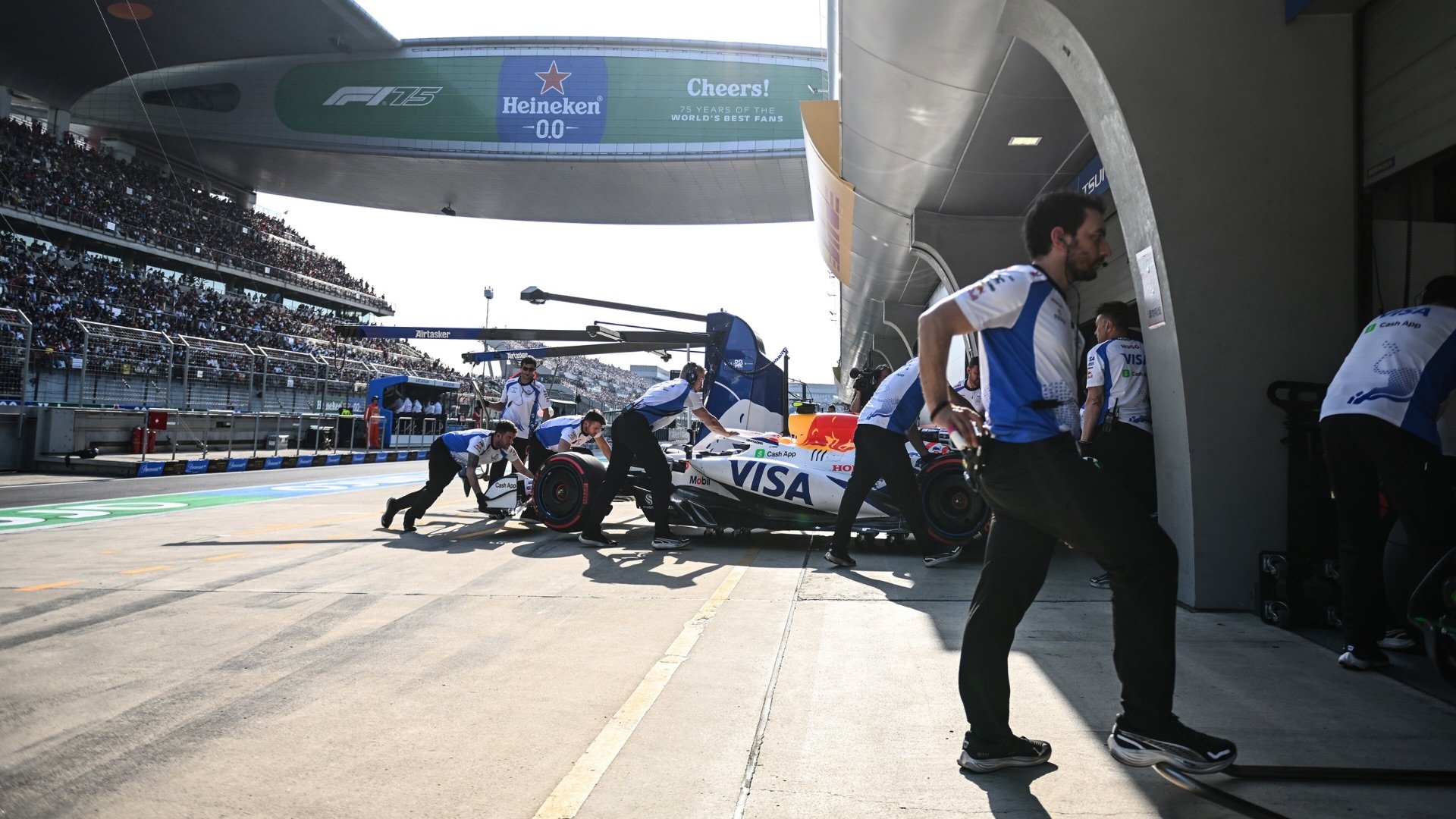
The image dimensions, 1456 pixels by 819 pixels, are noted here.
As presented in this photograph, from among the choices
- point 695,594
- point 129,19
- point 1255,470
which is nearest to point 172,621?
point 695,594

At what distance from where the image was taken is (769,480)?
7496 mm

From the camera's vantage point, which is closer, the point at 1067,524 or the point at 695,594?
the point at 1067,524

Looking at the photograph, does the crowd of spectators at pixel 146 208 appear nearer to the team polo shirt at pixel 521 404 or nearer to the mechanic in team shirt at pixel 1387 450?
the team polo shirt at pixel 521 404

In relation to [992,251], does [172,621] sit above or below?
below

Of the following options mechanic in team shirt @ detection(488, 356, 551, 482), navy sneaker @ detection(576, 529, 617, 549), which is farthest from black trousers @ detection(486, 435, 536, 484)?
navy sneaker @ detection(576, 529, 617, 549)

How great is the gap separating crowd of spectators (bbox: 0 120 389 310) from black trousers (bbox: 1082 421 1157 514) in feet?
127

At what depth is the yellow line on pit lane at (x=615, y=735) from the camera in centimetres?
236

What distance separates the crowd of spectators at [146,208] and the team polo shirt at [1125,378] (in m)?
38.5

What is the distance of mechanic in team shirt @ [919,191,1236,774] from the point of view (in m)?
2.51

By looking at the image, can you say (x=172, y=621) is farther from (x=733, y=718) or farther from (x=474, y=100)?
(x=474, y=100)

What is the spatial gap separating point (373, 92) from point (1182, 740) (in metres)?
43.4

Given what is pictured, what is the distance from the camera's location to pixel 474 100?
3891 cm

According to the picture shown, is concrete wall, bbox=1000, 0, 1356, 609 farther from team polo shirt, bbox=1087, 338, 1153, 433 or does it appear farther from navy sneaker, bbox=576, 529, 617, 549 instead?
navy sneaker, bbox=576, 529, 617, 549

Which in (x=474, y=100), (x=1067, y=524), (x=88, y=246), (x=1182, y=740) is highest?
(x=474, y=100)
